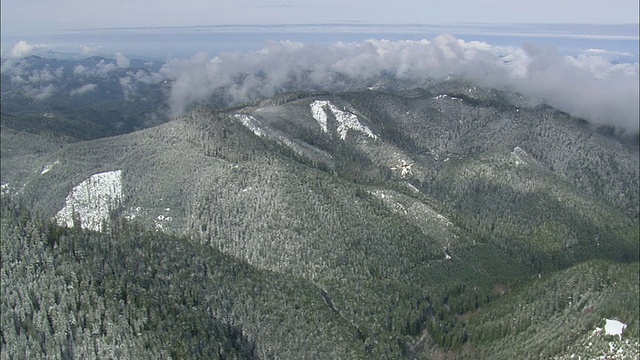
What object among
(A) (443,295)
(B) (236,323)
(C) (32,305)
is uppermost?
(C) (32,305)

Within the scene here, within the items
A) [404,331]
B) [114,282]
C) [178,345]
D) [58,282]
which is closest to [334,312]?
[404,331]

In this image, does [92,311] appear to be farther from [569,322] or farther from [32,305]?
[569,322]

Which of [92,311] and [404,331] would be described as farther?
[404,331]

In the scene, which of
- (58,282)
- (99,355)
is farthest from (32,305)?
(99,355)

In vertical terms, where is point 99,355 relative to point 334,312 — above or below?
above

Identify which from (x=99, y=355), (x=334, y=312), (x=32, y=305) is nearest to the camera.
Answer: (x=99, y=355)

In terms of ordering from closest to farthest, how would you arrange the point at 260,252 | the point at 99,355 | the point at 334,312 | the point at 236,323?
the point at 99,355, the point at 236,323, the point at 334,312, the point at 260,252

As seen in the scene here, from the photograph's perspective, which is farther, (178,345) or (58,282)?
(58,282)

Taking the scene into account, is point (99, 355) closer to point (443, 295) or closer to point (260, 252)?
point (260, 252)

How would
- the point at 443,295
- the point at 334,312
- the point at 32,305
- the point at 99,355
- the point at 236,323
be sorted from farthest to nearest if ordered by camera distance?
1. the point at 443,295
2. the point at 334,312
3. the point at 236,323
4. the point at 32,305
5. the point at 99,355
